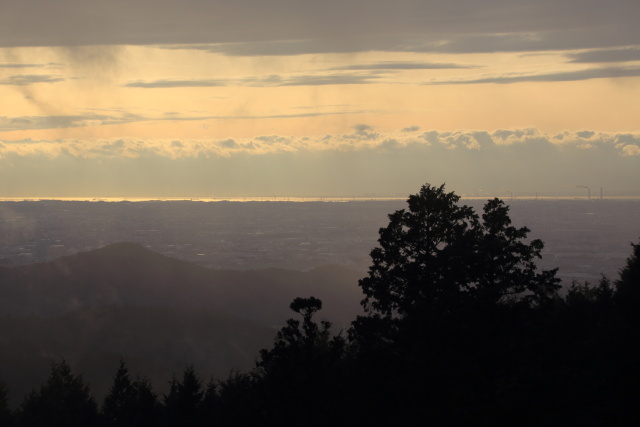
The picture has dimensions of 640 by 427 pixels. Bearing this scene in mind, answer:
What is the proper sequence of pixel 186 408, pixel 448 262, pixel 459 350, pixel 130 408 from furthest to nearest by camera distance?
pixel 130 408
pixel 186 408
pixel 448 262
pixel 459 350

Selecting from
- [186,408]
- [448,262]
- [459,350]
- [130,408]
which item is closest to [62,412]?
[130,408]

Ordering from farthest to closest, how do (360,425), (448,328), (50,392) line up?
1. (50,392)
2. (360,425)
3. (448,328)

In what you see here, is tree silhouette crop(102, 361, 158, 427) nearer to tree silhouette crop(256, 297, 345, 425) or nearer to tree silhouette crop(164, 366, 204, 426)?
tree silhouette crop(164, 366, 204, 426)

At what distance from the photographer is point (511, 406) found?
45688mm

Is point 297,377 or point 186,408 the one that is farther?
point 186,408

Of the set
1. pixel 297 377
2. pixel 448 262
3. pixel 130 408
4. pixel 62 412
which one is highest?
pixel 448 262

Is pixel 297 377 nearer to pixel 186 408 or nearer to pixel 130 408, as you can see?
pixel 186 408

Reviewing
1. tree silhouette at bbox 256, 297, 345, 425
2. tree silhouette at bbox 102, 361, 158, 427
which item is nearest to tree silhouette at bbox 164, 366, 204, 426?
tree silhouette at bbox 102, 361, 158, 427

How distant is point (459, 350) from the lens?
160 feet

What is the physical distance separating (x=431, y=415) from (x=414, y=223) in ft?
42.7

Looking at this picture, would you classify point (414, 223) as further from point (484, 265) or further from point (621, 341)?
point (621, 341)

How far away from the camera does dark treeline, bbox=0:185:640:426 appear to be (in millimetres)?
47250

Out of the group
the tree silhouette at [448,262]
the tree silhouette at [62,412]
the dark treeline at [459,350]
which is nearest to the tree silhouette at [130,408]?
the tree silhouette at [62,412]

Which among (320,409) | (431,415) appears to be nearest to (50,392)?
(320,409)
